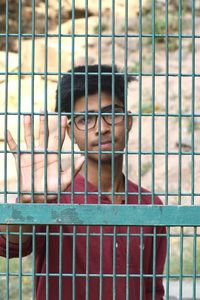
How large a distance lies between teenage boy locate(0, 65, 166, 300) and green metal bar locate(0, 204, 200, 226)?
68 mm

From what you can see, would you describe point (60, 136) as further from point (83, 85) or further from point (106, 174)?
point (106, 174)

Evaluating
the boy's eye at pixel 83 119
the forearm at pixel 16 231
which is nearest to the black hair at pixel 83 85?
the boy's eye at pixel 83 119

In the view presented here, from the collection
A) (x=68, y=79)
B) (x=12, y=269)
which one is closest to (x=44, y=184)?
(x=68, y=79)

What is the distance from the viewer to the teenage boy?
351 cm

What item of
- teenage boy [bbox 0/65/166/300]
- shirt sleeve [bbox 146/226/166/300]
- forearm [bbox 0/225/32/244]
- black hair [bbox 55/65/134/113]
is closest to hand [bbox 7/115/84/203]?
teenage boy [bbox 0/65/166/300]

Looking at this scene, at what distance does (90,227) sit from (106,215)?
23.0 inches

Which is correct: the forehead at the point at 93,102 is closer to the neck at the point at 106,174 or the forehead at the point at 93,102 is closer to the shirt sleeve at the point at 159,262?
the neck at the point at 106,174

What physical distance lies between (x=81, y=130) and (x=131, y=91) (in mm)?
7217

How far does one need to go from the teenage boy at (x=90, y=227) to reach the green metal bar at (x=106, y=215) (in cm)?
7

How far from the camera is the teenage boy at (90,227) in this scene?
3508 mm

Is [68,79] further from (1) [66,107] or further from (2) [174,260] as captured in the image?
(2) [174,260]

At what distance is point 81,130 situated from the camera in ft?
12.0

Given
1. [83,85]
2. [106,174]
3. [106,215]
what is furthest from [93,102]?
[106,215]

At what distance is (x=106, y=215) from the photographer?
11.3 feet
